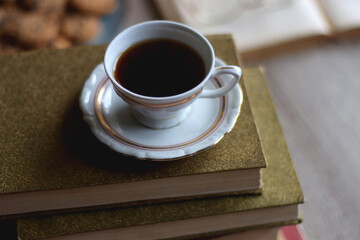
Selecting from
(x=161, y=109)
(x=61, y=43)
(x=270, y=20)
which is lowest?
(x=61, y=43)

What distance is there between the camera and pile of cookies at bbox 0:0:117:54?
894 millimetres

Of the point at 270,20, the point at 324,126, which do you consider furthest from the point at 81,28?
the point at 324,126

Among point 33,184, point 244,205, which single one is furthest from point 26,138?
point 244,205

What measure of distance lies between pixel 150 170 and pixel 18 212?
140 millimetres

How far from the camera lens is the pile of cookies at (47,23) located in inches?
35.2

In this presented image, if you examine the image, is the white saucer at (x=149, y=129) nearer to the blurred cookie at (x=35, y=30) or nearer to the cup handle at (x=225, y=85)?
the cup handle at (x=225, y=85)

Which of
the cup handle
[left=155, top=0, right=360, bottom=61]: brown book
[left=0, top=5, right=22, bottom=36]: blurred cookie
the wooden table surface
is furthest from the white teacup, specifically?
[left=0, top=5, right=22, bottom=36]: blurred cookie

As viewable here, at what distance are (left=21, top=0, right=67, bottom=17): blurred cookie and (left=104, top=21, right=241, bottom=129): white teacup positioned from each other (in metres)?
0.54

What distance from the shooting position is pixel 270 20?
0.93 metres

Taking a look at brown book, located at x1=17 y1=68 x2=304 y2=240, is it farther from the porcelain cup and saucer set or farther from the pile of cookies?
the pile of cookies

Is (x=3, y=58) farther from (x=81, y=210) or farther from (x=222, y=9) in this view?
(x=222, y=9)

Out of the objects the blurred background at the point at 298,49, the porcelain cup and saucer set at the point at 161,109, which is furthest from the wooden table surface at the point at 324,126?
the porcelain cup and saucer set at the point at 161,109

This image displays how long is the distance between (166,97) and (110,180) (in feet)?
0.32

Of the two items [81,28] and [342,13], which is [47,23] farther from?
[342,13]
